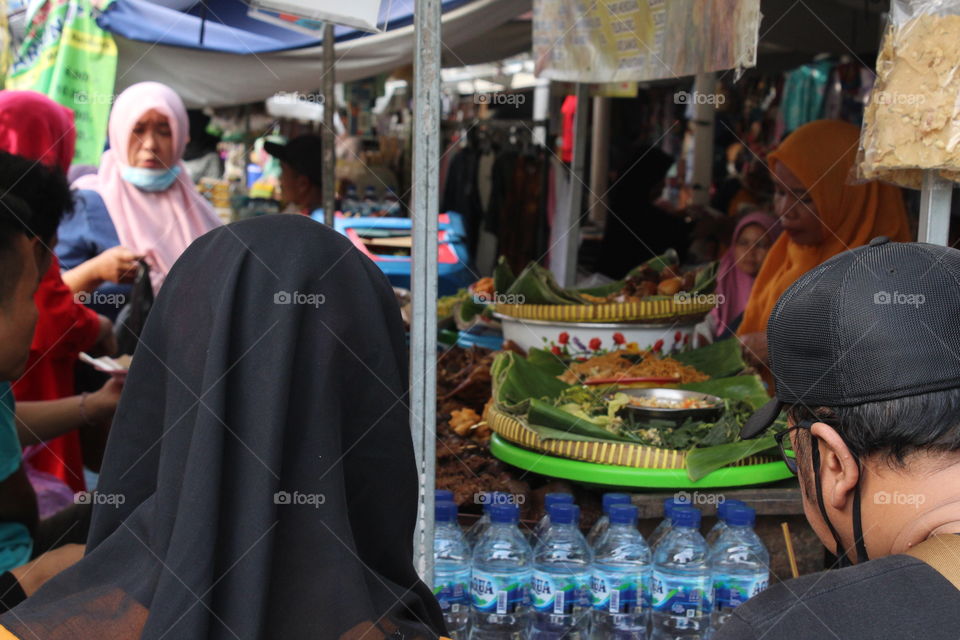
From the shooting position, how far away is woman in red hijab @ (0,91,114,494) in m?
3.23

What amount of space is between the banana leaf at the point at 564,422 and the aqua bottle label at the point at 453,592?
55cm

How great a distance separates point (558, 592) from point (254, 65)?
501 centimetres

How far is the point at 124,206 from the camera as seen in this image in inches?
176

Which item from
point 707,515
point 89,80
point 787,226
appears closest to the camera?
point 707,515

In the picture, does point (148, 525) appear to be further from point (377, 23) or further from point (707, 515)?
point (377, 23)

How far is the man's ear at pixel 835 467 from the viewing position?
1137 mm

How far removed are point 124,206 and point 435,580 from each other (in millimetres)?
3020

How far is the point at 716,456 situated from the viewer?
2.38 metres

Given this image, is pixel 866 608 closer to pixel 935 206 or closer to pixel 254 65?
pixel 935 206

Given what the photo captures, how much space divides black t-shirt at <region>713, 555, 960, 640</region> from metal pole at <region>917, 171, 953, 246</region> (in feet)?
3.72

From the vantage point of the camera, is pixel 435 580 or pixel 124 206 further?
pixel 124 206

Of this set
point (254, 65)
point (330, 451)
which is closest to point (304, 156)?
point (254, 65)

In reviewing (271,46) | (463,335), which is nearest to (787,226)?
(463,335)

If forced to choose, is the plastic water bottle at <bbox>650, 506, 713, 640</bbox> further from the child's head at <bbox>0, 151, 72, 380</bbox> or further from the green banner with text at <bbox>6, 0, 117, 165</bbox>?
the green banner with text at <bbox>6, 0, 117, 165</bbox>
